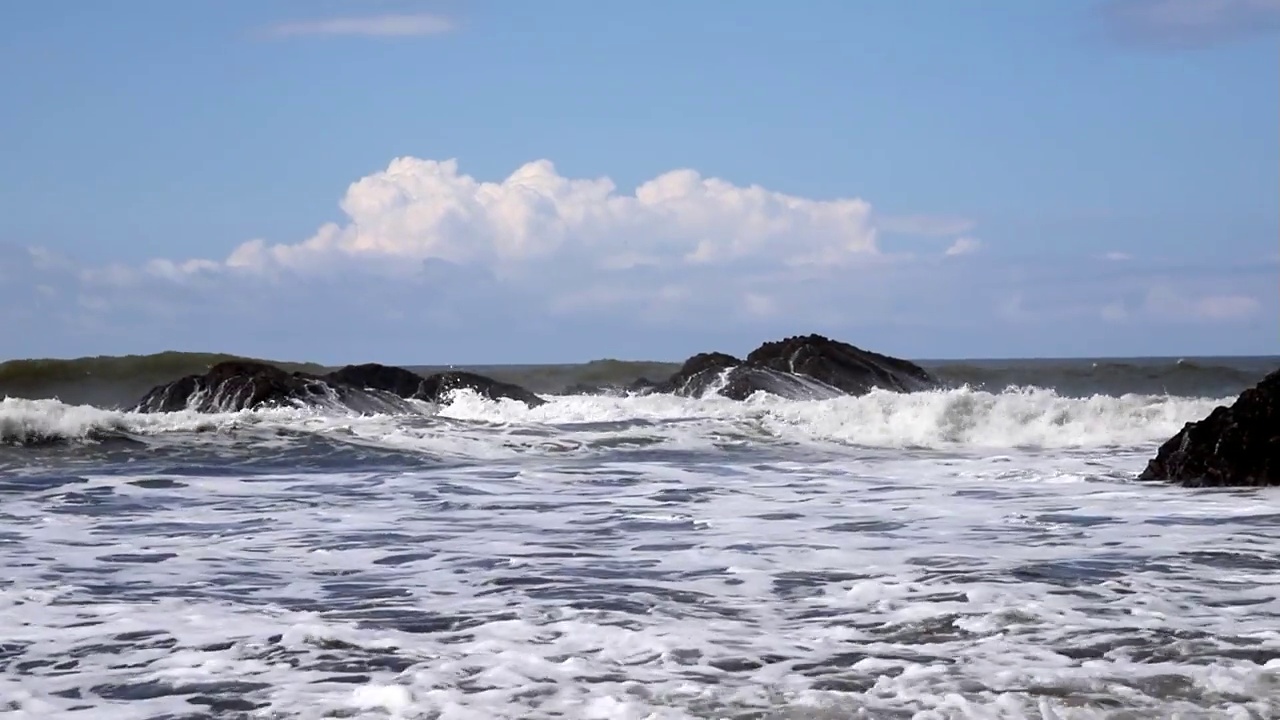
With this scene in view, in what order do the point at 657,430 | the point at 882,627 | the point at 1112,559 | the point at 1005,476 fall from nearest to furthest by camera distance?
1. the point at 882,627
2. the point at 1112,559
3. the point at 1005,476
4. the point at 657,430

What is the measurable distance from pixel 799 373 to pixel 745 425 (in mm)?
7205

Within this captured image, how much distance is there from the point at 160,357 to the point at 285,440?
31.3m

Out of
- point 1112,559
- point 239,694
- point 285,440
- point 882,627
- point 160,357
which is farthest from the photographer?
point 160,357

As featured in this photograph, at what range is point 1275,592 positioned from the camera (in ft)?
19.6

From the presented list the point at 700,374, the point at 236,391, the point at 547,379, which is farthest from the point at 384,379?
the point at 547,379

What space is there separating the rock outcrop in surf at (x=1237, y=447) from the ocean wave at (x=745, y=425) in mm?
5082

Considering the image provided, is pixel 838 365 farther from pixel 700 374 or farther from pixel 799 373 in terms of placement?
pixel 700 374

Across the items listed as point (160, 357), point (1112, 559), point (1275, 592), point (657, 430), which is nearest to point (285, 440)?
point (657, 430)

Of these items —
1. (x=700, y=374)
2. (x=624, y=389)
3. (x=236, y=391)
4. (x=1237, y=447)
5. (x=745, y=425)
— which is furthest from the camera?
(x=624, y=389)

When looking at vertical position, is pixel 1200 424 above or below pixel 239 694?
above

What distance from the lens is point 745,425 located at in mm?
17703

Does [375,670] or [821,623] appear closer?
[375,670]

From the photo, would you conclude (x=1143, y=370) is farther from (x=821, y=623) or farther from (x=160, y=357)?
(x=821, y=623)

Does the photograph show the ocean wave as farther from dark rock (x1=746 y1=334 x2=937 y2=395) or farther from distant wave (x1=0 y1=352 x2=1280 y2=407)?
distant wave (x1=0 y1=352 x2=1280 y2=407)
